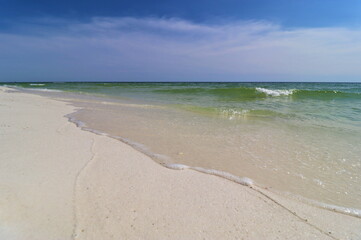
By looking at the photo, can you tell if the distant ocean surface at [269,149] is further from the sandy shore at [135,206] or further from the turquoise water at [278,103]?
the turquoise water at [278,103]

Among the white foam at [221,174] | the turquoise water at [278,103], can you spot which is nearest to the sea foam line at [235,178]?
the white foam at [221,174]

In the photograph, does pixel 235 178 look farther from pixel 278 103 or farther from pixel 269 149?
pixel 278 103

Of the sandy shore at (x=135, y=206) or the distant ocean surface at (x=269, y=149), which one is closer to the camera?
the sandy shore at (x=135, y=206)

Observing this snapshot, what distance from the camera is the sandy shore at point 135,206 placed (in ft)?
6.45

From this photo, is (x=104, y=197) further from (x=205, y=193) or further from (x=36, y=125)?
(x=36, y=125)

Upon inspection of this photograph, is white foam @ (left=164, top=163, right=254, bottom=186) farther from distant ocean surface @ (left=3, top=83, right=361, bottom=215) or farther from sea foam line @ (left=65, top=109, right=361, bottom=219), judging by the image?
distant ocean surface @ (left=3, top=83, right=361, bottom=215)

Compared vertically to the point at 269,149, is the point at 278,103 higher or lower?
higher

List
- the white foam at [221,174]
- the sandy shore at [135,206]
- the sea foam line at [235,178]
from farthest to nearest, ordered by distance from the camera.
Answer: the white foam at [221,174] < the sea foam line at [235,178] < the sandy shore at [135,206]

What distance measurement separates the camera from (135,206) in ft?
7.55

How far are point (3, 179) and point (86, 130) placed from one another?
2.71m

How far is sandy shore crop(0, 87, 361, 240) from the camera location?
197 centimetres

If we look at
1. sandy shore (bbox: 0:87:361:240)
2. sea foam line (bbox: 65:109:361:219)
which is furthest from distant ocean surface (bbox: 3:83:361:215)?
sandy shore (bbox: 0:87:361:240)

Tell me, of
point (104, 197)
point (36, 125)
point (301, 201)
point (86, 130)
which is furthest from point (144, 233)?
point (36, 125)

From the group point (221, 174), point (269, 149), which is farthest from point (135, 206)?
point (269, 149)
